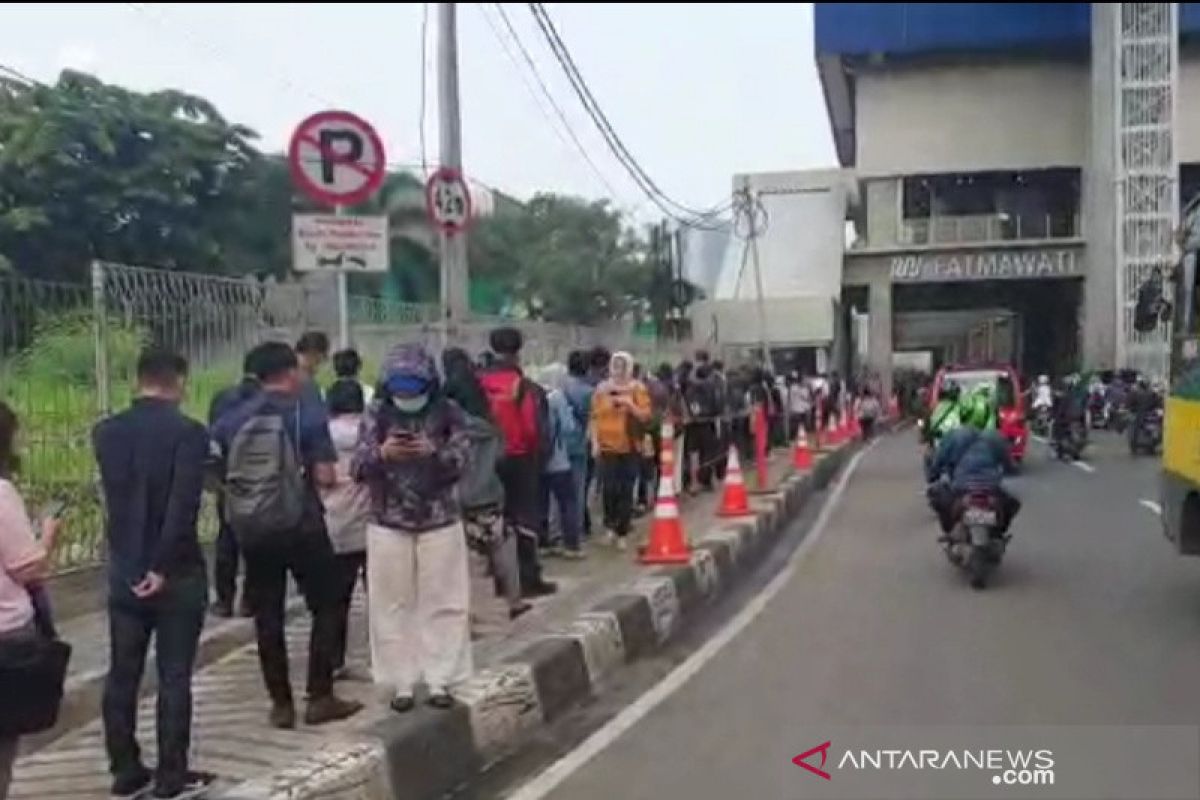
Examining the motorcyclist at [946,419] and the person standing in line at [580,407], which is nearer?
the motorcyclist at [946,419]

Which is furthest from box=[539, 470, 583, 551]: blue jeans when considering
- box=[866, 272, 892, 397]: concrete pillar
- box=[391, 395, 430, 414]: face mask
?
box=[866, 272, 892, 397]: concrete pillar

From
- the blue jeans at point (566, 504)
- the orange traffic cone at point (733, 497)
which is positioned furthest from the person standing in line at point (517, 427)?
the orange traffic cone at point (733, 497)

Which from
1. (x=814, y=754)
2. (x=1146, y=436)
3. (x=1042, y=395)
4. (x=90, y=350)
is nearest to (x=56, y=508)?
(x=90, y=350)

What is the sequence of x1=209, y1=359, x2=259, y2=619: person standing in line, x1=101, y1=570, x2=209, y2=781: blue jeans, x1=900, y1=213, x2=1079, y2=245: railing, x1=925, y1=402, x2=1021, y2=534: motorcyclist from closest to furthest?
x1=101, y1=570, x2=209, y2=781: blue jeans
x1=209, y1=359, x2=259, y2=619: person standing in line
x1=925, y1=402, x2=1021, y2=534: motorcyclist
x1=900, y1=213, x2=1079, y2=245: railing

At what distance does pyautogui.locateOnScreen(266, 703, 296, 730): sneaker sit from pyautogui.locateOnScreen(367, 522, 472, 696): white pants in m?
0.40

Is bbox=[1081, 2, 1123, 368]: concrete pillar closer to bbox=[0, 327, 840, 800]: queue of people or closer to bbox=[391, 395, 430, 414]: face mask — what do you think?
bbox=[0, 327, 840, 800]: queue of people

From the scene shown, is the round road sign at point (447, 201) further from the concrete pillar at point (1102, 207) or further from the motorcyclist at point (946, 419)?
the concrete pillar at point (1102, 207)

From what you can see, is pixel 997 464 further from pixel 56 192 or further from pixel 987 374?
pixel 987 374

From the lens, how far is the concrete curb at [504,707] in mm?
5547

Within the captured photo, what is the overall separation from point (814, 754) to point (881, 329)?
171 feet

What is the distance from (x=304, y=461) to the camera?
6547mm

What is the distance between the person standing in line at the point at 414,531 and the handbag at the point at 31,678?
6.32ft

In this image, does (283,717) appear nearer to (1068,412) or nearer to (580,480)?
(580,480)

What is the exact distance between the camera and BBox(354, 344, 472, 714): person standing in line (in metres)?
6.50
